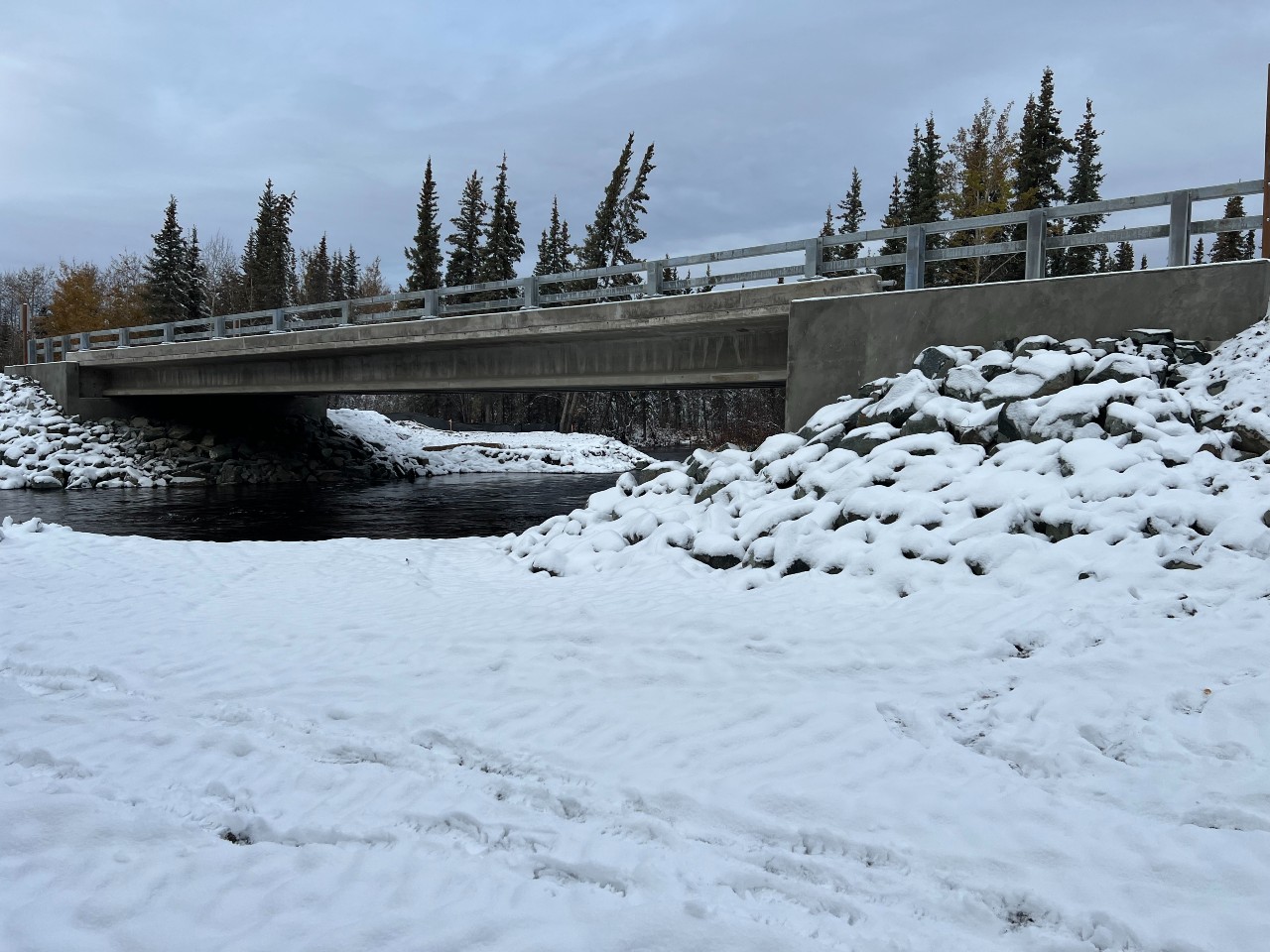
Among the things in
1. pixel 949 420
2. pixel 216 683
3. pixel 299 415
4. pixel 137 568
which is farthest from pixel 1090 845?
pixel 299 415

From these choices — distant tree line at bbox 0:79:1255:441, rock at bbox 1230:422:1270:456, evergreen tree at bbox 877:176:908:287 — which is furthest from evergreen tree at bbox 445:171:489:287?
→ rock at bbox 1230:422:1270:456

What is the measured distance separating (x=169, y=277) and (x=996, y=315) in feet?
172

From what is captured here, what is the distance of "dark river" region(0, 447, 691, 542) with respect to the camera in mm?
16047

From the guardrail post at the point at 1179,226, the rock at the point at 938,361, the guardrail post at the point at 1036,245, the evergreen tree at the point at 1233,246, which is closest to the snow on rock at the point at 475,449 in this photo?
Answer: the rock at the point at 938,361

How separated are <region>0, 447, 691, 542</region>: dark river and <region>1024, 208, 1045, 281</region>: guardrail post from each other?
11015mm

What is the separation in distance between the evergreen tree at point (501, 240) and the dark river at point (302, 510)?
24748mm

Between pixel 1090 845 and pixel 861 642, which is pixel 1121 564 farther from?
pixel 1090 845

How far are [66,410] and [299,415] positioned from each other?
8.11 metres

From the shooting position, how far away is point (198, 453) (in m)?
27.6

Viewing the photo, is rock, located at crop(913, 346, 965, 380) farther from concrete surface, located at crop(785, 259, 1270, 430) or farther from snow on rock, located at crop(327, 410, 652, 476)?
snow on rock, located at crop(327, 410, 652, 476)

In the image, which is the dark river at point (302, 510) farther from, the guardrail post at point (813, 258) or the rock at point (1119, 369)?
the rock at point (1119, 369)

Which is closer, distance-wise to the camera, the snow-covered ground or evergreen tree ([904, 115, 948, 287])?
the snow-covered ground

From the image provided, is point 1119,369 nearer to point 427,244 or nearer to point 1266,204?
point 1266,204

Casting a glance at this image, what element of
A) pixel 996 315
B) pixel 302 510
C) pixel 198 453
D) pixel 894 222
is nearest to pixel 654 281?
pixel 996 315
